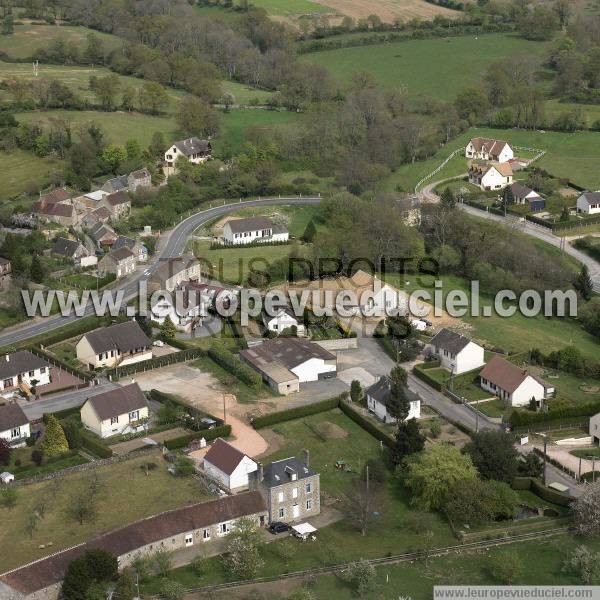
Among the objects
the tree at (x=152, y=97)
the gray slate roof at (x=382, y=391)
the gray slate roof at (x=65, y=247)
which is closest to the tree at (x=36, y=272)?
the gray slate roof at (x=65, y=247)

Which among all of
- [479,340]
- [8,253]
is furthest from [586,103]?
[8,253]

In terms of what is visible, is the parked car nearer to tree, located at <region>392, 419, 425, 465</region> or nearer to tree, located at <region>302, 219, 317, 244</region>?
tree, located at <region>392, 419, 425, 465</region>

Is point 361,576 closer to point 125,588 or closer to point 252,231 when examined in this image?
point 125,588

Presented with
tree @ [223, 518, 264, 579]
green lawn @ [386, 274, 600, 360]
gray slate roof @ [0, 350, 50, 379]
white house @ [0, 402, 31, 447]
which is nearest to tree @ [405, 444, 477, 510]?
tree @ [223, 518, 264, 579]

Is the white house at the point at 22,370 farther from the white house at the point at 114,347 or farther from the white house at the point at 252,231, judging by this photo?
the white house at the point at 252,231

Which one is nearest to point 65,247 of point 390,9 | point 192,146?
point 192,146
